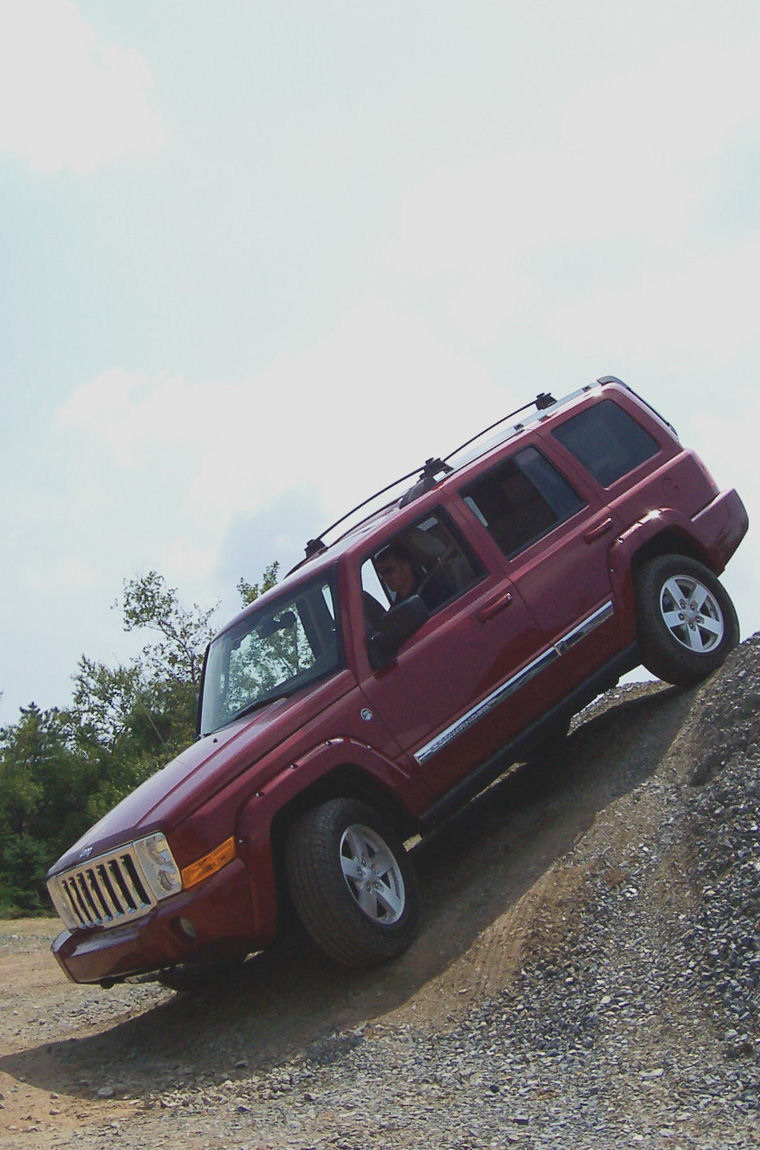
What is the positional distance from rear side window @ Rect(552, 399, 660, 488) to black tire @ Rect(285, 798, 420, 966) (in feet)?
10.4

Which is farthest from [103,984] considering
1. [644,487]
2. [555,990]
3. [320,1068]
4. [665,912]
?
[644,487]

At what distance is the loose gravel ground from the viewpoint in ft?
15.0

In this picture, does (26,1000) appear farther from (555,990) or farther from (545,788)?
(555,990)

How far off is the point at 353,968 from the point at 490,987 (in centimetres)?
78

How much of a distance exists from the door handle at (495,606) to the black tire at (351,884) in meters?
1.45

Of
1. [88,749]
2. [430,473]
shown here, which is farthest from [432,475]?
[88,749]

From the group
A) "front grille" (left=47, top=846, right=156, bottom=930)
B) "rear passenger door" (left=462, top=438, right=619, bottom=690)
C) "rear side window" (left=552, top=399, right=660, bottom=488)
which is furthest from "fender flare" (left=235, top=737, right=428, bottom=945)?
"rear side window" (left=552, top=399, right=660, bottom=488)

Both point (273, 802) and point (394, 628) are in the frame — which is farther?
point (394, 628)

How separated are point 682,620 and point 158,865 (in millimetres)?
4116

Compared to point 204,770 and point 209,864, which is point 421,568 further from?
point 209,864

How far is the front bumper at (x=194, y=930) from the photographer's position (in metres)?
5.93

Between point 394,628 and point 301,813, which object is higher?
point 394,628

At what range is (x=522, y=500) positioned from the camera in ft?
26.3

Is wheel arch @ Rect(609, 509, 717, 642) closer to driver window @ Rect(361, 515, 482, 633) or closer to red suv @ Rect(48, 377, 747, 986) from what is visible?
red suv @ Rect(48, 377, 747, 986)
